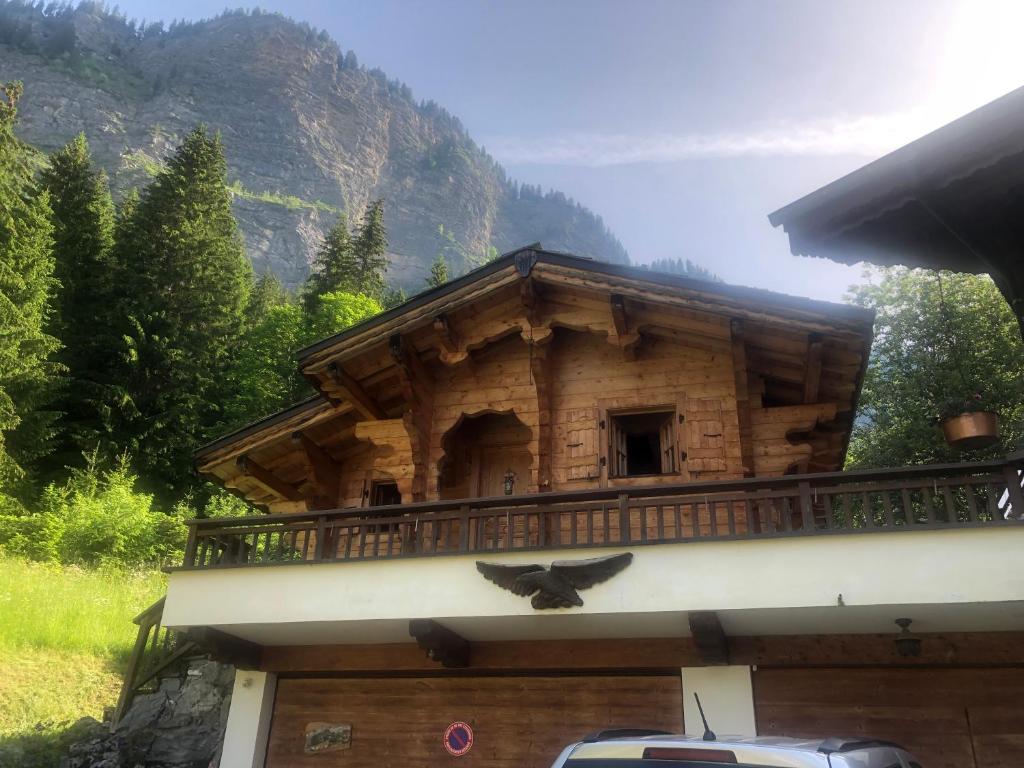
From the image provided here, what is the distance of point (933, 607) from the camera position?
8008 mm

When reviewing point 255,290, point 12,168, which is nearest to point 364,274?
point 255,290

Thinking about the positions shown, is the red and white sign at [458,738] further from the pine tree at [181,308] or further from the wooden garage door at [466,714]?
the pine tree at [181,308]

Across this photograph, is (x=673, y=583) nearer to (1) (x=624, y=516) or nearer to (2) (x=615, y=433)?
(1) (x=624, y=516)

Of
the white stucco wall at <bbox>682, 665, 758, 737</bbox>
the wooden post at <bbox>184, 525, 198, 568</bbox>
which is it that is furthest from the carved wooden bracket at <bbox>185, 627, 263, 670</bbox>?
the white stucco wall at <bbox>682, 665, 758, 737</bbox>

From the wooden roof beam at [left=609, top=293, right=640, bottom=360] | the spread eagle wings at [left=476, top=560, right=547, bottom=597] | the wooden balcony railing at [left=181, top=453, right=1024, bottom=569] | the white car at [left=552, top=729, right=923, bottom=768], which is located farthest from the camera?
the wooden roof beam at [left=609, top=293, right=640, bottom=360]

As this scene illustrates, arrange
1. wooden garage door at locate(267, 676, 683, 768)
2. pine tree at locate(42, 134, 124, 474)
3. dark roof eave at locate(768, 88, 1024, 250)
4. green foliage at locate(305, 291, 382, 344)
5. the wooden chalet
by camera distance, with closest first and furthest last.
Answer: dark roof eave at locate(768, 88, 1024, 250) < the wooden chalet < wooden garage door at locate(267, 676, 683, 768) < pine tree at locate(42, 134, 124, 474) < green foliage at locate(305, 291, 382, 344)

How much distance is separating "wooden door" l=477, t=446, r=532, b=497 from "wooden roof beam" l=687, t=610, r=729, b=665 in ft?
14.4

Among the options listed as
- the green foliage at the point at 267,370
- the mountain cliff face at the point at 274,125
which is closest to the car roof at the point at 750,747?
the green foliage at the point at 267,370

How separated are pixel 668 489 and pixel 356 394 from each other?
5672mm

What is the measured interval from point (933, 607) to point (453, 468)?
7519 millimetres

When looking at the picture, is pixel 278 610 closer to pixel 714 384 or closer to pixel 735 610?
pixel 735 610

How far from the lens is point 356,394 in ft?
41.9

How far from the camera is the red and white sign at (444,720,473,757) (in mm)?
10336

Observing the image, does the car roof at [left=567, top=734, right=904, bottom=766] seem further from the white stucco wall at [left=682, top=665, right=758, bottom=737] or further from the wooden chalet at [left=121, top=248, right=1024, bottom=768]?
the white stucco wall at [left=682, top=665, right=758, bottom=737]
